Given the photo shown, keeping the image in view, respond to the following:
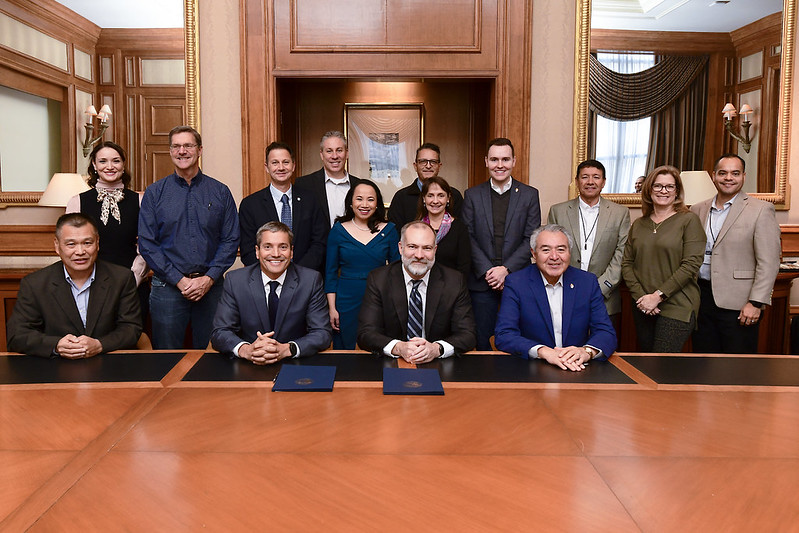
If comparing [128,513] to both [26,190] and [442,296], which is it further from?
[26,190]

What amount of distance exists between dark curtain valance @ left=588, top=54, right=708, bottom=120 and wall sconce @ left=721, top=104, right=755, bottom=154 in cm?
36

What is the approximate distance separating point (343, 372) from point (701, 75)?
390 cm

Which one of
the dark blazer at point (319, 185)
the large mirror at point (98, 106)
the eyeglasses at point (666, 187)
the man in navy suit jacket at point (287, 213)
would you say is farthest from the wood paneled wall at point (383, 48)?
the eyeglasses at point (666, 187)

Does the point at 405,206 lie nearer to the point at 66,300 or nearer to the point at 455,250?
the point at 455,250

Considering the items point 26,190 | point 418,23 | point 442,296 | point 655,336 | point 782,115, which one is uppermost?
point 418,23

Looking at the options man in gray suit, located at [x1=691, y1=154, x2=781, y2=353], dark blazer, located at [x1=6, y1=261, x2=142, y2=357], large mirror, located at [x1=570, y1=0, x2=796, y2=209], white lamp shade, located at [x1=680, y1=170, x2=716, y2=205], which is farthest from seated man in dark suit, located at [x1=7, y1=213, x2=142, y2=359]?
white lamp shade, located at [x1=680, y1=170, x2=716, y2=205]

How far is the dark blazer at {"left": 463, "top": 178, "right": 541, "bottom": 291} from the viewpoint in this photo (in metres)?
3.50

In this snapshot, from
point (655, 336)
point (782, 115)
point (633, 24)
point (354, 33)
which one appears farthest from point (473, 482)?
point (782, 115)

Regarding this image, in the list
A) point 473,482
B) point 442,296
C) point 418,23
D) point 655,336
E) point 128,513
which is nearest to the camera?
point 128,513

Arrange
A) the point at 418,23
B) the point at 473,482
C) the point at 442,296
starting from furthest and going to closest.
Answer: the point at 418,23 < the point at 442,296 < the point at 473,482

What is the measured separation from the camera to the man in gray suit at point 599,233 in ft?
11.6

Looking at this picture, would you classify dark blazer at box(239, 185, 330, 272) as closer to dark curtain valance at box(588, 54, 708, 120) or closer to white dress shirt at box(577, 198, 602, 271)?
white dress shirt at box(577, 198, 602, 271)

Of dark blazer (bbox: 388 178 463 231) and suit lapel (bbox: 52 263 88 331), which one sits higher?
dark blazer (bbox: 388 178 463 231)

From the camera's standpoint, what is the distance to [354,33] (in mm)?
4414
